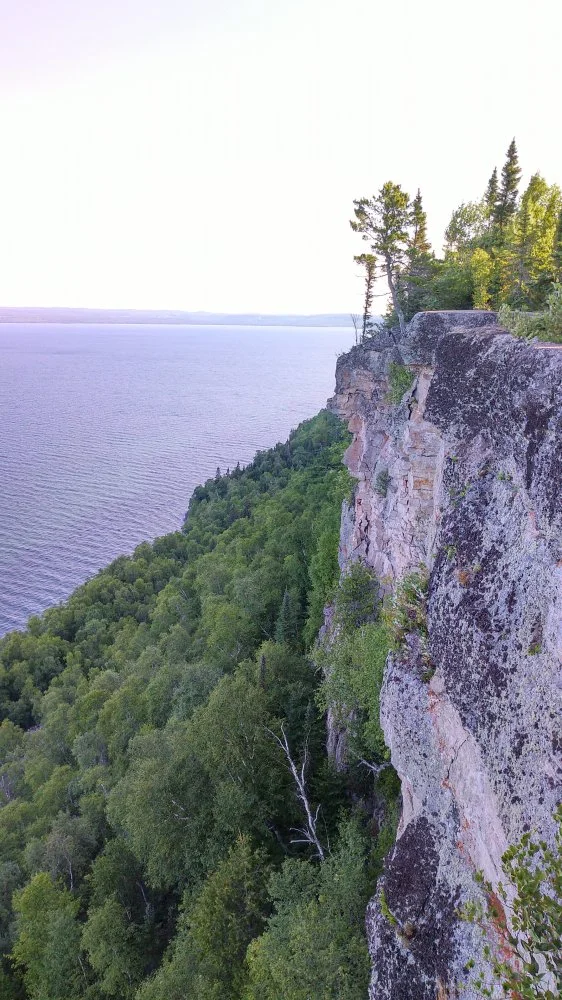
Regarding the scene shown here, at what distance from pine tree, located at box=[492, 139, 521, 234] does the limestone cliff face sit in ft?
101

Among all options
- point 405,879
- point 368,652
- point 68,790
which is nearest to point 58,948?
point 68,790

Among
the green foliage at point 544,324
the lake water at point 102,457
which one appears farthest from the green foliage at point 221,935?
the lake water at point 102,457

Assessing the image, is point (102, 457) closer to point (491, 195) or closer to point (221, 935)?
point (491, 195)

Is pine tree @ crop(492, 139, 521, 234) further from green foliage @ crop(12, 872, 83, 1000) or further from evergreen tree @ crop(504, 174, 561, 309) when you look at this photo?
green foliage @ crop(12, 872, 83, 1000)

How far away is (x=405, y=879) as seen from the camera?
26.9ft

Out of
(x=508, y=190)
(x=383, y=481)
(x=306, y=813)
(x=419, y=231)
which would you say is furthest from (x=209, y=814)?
(x=508, y=190)

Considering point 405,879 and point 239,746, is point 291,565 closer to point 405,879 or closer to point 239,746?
point 239,746

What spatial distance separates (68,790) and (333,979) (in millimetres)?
25612

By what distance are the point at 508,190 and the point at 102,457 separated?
72.4 meters

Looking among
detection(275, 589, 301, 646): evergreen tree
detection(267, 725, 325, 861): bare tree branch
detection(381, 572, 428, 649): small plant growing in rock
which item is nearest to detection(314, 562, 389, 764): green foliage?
detection(267, 725, 325, 861): bare tree branch

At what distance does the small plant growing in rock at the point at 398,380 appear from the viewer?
1525cm

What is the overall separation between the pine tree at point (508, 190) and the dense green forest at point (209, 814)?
22.7m

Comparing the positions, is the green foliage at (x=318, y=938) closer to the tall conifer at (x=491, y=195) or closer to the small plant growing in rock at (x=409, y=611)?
the small plant growing in rock at (x=409, y=611)

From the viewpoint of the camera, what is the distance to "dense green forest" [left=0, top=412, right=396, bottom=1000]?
1305 centimetres
